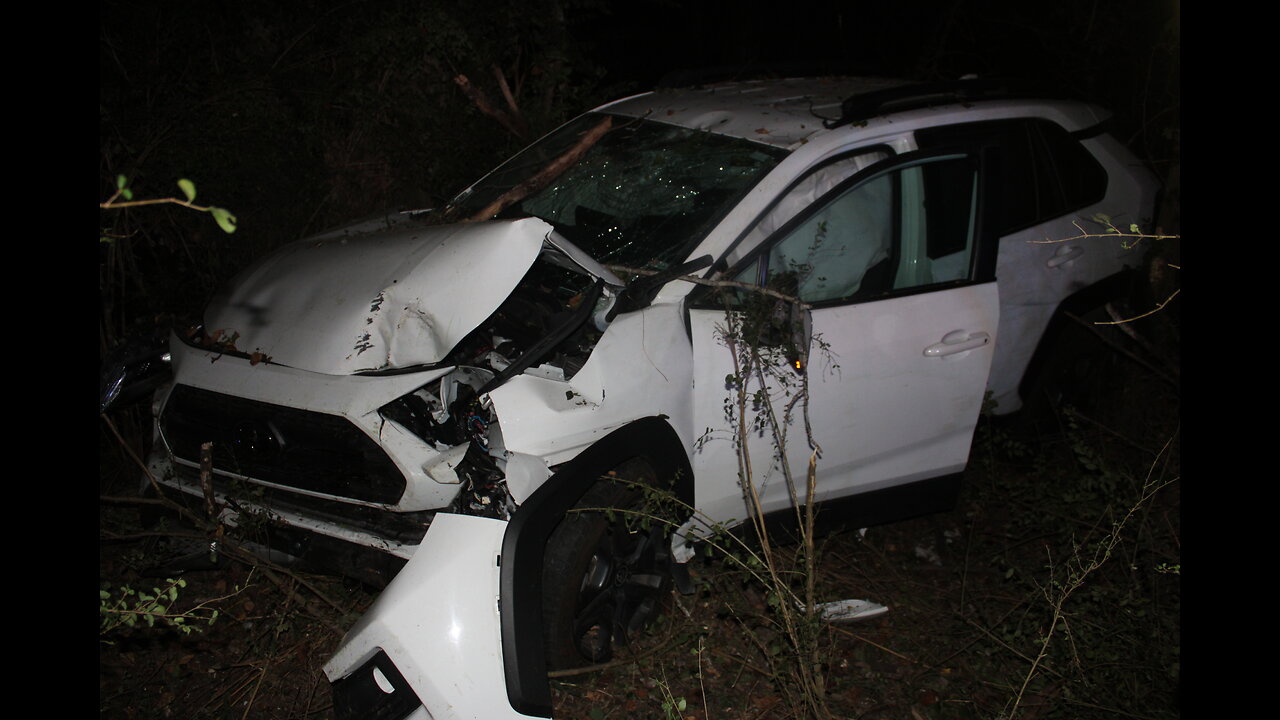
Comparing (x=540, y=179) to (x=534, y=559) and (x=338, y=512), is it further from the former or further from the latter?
(x=534, y=559)

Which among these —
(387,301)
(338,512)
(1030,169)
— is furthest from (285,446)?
(1030,169)

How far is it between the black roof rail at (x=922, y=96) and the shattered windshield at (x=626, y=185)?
0.41m

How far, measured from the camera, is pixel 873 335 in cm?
294

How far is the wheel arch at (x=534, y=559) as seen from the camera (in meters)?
2.16

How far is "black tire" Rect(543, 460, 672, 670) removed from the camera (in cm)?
246

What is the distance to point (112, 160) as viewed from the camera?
4.34m

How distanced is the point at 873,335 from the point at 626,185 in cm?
112

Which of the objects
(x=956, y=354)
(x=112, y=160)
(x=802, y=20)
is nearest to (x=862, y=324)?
(x=956, y=354)

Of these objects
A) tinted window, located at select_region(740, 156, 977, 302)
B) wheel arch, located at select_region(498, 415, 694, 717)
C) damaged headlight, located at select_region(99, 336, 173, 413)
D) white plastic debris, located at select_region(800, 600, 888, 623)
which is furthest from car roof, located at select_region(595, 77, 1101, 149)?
damaged headlight, located at select_region(99, 336, 173, 413)

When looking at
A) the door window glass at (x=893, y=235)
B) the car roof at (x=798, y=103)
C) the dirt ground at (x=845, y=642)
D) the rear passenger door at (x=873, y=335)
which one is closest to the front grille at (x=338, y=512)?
the dirt ground at (x=845, y=642)

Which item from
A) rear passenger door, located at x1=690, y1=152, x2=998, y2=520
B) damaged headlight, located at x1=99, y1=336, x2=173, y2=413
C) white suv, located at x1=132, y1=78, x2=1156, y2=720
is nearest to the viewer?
white suv, located at x1=132, y1=78, x2=1156, y2=720

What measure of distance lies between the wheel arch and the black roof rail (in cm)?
154

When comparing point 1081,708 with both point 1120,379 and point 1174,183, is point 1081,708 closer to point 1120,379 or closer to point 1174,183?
point 1120,379

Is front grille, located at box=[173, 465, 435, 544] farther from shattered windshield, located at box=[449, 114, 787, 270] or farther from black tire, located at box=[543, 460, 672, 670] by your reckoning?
shattered windshield, located at box=[449, 114, 787, 270]
